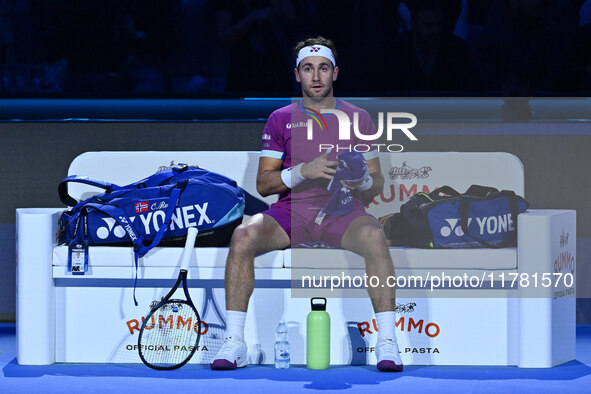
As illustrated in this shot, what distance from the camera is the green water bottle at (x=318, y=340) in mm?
4406

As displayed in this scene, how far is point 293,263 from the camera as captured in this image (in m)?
4.48

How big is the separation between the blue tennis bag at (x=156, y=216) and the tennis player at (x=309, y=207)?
0.15m

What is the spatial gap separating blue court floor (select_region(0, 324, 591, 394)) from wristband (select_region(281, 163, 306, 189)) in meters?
0.76

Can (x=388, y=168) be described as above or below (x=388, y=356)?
above

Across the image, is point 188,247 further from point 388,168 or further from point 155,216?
point 388,168

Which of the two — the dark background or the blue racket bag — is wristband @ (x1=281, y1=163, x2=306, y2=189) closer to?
the blue racket bag

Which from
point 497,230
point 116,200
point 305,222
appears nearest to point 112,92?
point 116,200

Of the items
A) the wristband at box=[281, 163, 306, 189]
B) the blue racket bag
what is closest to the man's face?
the wristband at box=[281, 163, 306, 189]

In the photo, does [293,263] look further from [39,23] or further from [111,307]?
[39,23]

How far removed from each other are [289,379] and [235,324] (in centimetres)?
31

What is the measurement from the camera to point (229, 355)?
4.34 metres

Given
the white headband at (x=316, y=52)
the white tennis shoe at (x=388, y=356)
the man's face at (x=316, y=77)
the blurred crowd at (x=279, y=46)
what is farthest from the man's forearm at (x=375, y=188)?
the blurred crowd at (x=279, y=46)

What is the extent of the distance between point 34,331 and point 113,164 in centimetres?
95

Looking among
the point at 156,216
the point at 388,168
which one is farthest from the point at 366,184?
the point at 156,216
